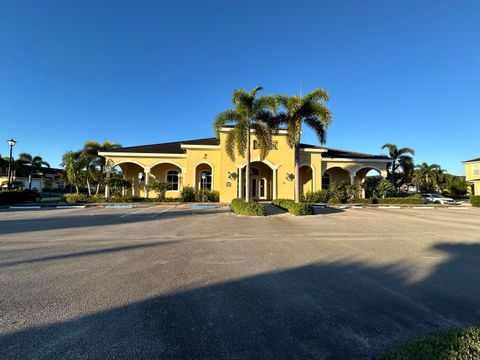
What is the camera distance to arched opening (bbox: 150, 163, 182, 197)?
82.7 feet

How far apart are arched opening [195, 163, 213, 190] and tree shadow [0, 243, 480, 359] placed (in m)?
20.2

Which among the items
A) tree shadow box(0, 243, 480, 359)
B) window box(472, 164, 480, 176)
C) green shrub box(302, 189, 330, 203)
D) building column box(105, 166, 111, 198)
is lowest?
tree shadow box(0, 243, 480, 359)

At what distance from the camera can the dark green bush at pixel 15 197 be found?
1997cm

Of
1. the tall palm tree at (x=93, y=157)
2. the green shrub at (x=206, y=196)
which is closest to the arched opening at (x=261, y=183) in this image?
the green shrub at (x=206, y=196)

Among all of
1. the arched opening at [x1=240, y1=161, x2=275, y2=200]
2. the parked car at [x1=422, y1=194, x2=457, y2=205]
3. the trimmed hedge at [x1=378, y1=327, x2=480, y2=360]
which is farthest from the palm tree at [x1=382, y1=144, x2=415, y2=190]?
the trimmed hedge at [x1=378, y1=327, x2=480, y2=360]

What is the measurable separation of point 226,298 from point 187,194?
19.2 metres

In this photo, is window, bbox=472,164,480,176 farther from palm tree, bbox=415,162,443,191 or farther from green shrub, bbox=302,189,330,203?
green shrub, bbox=302,189,330,203

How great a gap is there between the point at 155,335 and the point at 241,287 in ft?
5.29

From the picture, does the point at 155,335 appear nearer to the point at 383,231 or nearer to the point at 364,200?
the point at 383,231

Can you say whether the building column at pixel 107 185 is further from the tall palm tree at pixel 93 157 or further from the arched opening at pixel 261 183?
the arched opening at pixel 261 183

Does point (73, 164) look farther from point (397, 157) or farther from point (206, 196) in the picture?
point (397, 157)

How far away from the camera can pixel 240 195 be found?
2236 cm

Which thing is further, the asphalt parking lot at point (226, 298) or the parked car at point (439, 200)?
the parked car at point (439, 200)

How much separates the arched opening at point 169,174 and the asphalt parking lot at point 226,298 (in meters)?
18.5
